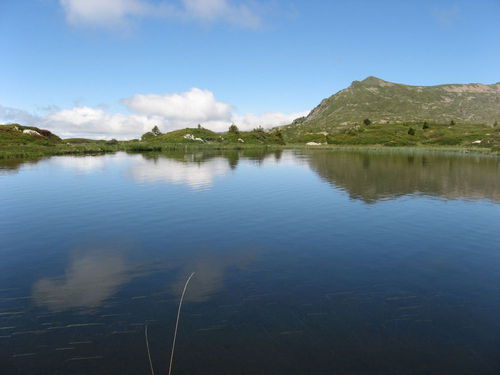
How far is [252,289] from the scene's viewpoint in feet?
46.0

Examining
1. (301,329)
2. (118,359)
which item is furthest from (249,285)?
(118,359)

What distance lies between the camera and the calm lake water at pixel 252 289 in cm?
972

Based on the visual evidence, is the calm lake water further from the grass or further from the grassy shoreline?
the grass

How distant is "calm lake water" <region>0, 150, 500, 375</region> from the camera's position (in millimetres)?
9719

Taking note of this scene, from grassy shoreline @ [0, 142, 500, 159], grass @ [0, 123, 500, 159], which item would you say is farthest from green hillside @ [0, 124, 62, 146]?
grassy shoreline @ [0, 142, 500, 159]

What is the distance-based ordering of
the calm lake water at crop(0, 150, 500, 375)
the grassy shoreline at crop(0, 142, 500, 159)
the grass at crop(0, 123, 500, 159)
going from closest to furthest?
the calm lake water at crop(0, 150, 500, 375), the grassy shoreline at crop(0, 142, 500, 159), the grass at crop(0, 123, 500, 159)

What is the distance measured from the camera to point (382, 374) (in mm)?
8969

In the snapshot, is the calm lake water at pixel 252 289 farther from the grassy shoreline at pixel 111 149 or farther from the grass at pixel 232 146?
the grass at pixel 232 146

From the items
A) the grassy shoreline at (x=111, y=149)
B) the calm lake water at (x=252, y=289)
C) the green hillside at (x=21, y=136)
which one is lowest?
the calm lake water at (x=252, y=289)

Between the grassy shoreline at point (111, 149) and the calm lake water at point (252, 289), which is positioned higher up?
the grassy shoreline at point (111, 149)

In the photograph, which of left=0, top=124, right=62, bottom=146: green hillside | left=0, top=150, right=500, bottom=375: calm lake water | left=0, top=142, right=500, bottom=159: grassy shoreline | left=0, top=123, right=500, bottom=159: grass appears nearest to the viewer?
left=0, top=150, right=500, bottom=375: calm lake water

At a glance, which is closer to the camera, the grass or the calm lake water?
the calm lake water

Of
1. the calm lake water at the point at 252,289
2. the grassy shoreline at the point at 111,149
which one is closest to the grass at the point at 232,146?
the grassy shoreline at the point at 111,149

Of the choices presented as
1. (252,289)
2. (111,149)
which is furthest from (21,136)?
(252,289)
